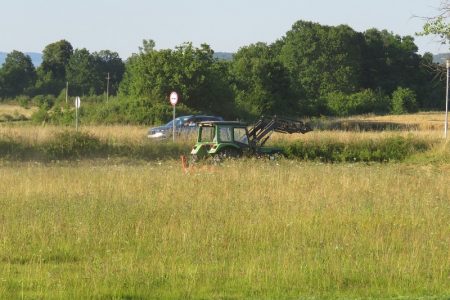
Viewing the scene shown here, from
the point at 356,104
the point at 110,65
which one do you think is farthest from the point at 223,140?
the point at 110,65

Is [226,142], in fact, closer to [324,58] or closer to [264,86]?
[264,86]

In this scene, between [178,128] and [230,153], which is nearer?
[230,153]

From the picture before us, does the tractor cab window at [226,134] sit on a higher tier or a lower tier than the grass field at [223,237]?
higher

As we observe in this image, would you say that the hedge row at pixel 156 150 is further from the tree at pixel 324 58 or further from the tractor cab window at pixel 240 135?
the tree at pixel 324 58

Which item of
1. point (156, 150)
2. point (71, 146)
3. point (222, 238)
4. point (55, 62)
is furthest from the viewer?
point (55, 62)

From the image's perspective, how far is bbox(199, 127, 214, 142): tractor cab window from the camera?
2570 cm

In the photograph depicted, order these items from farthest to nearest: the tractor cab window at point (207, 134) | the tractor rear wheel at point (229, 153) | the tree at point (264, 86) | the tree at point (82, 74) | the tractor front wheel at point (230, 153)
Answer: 1. the tree at point (82, 74)
2. the tree at point (264, 86)
3. the tractor cab window at point (207, 134)
4. the tractor front wheel at point (230, 153)
5. the tractor rear wheel at point (229, 153)

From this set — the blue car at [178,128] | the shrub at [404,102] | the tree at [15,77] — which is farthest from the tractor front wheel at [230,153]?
the tree at [15,77]

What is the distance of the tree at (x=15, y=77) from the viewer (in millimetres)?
97812

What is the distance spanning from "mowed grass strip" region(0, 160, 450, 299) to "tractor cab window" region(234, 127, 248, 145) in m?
8.40

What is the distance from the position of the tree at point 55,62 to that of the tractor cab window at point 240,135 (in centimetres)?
7546

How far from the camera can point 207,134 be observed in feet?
85.8

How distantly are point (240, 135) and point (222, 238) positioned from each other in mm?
14768

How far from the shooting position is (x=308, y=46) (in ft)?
322
